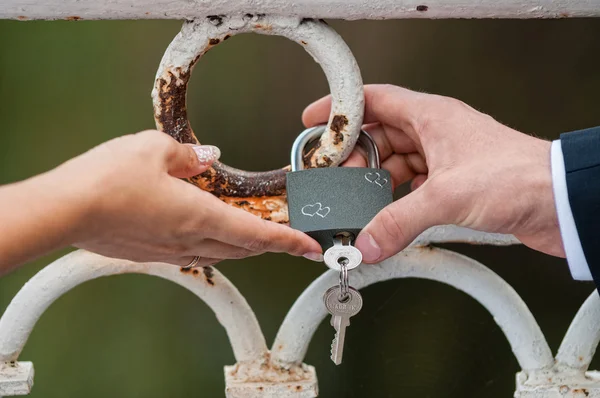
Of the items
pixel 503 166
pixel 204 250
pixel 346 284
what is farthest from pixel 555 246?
pixel 204 250

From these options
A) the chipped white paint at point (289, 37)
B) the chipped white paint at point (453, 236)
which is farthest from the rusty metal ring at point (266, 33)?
the chipped white paint at point (453, 236)

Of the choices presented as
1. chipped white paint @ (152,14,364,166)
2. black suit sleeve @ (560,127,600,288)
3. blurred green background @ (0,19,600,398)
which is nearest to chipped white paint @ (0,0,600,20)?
chipped white paint @ (152,14,364,166)

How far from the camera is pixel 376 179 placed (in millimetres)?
712

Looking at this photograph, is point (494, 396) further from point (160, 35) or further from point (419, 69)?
point (160, 35)

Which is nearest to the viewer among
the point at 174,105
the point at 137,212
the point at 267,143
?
the point at 137,212

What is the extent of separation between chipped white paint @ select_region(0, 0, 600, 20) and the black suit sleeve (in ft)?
0.36

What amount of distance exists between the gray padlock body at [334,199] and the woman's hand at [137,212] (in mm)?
28

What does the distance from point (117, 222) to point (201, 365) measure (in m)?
1.85

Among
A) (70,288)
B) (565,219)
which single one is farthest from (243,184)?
(565,219)

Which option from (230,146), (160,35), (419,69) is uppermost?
(160,35)

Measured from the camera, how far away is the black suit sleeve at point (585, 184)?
608 millimetres

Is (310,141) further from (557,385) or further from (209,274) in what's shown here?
(557,385)

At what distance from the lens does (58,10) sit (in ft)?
2.04

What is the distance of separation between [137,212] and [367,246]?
201 mm
